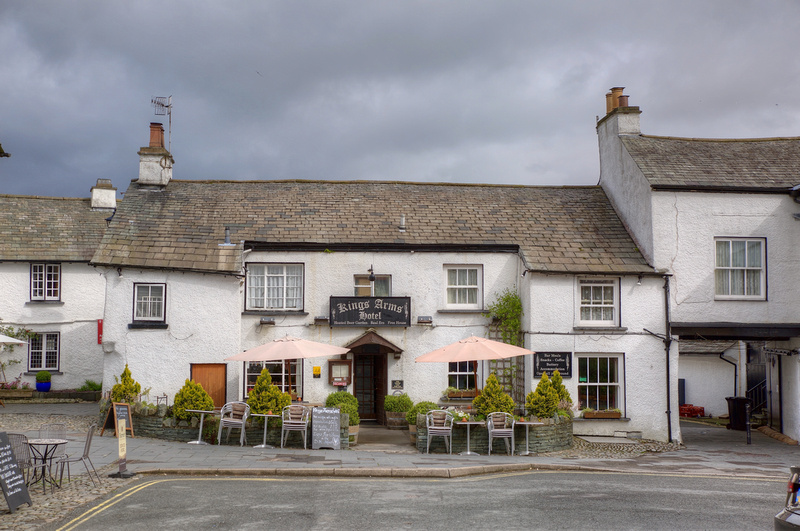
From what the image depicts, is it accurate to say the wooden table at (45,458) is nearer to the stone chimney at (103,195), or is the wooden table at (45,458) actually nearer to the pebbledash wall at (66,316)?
the pebbledash wall at (66,316)

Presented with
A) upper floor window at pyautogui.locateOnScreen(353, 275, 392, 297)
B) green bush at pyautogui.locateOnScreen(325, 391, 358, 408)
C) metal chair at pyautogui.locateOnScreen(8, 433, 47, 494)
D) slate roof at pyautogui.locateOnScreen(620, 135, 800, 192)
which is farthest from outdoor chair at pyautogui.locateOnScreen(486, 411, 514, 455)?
metal chair at pyautogui.locateOnScreen(8, 433, 47, 494)

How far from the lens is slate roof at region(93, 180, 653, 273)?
2014cm

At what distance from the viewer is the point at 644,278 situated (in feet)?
65.7

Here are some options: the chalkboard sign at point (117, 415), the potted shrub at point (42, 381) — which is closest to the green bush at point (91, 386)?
the potted shrub at point (42, 381)

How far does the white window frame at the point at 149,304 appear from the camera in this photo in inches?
770

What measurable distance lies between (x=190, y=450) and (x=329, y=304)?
20.5ft

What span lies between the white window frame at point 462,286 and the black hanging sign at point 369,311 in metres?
1.41

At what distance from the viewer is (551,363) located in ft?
64.0

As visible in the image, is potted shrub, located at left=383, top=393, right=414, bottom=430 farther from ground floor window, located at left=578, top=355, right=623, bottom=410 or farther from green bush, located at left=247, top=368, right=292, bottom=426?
ground floor window, located at left=578, top=355, right=623, bottom=410

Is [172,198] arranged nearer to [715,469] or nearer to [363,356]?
[363,356]

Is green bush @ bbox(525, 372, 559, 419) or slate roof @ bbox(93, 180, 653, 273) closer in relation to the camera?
green bush @ bbox(525, 372, 559, 419)

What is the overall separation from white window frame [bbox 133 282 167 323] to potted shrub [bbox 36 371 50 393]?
953 centimetres

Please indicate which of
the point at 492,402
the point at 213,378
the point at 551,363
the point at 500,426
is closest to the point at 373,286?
the point at 213,378

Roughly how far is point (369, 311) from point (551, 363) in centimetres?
551
